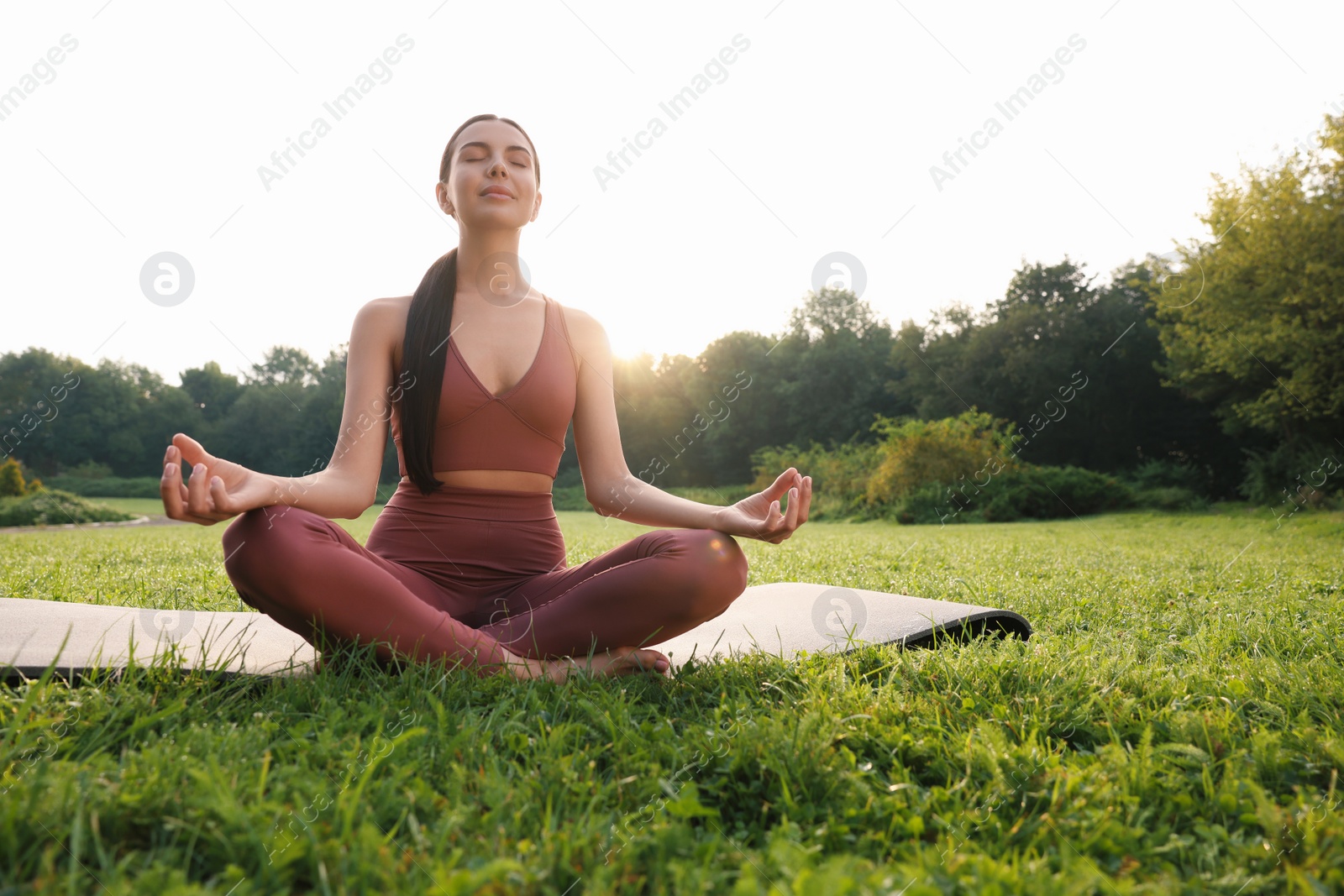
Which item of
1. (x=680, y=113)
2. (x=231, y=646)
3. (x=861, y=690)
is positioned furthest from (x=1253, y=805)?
(x=680, y=113)

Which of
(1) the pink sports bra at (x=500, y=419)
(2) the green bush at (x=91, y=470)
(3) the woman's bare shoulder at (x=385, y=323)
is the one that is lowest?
(2) the green bush at (x=91, y=470)

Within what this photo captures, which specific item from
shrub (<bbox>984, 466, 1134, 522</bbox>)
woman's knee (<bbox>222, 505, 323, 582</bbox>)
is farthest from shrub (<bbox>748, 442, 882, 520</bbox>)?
woman's knee (<bbox>222, 505, 323, 582</bbox>)

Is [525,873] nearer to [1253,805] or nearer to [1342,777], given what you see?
[1253,805]

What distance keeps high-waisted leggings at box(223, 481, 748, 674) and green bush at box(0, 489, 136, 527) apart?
15279 millimetres

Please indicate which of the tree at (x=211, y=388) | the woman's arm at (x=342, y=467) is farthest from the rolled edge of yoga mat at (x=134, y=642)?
the tree at (x=211, y=388)

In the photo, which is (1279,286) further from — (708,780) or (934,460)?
(708,780)

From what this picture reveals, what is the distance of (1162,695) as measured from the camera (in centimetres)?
210

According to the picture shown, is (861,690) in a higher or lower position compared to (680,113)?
lower

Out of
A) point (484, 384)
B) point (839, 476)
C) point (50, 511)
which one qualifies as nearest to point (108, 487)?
point (50, 511)

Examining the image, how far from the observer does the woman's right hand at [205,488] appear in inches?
65.2

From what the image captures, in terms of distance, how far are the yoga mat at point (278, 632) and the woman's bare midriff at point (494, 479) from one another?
2.20ft

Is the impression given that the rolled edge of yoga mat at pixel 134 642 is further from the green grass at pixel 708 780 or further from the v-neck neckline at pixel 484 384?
the v-neck neckline at pixel 484 384

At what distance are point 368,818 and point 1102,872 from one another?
1210 millimetres

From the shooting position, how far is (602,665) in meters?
2.20
